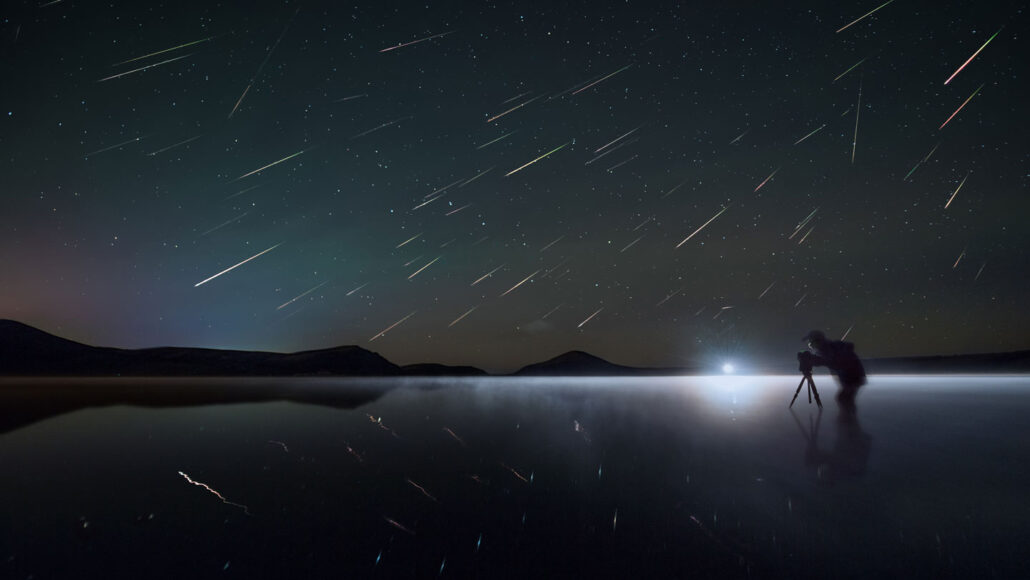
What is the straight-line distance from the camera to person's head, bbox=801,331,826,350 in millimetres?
16375

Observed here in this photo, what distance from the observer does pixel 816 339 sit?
54.2 ft

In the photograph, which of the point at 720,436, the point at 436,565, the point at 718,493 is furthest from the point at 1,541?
the point at 720,436

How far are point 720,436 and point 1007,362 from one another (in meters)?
282

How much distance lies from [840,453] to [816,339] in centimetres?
916

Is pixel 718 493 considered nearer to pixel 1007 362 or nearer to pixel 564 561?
pixel 564 561

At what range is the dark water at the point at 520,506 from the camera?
13.5ft

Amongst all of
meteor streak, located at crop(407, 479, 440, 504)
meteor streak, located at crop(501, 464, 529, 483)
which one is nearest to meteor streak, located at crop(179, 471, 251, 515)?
meteor streak, located at crop(407, 479, 440, 504)

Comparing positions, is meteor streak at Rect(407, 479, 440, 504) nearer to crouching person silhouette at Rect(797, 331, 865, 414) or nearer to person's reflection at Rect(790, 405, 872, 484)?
person's reflection at Rect(790, 405, 872, 484)

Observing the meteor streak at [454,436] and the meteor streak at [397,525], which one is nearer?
the meteor streak at [397,525]

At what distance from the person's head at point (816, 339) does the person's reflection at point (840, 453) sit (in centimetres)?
372

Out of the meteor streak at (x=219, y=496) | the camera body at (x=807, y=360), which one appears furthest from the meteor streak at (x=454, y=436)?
the camera body at (x=807, y=360)

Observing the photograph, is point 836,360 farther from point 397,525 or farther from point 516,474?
point 397,525

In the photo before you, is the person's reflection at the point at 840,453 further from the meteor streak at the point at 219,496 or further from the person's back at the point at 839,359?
the meteor streak at the point at 219,496

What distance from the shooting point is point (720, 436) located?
11203 mm
